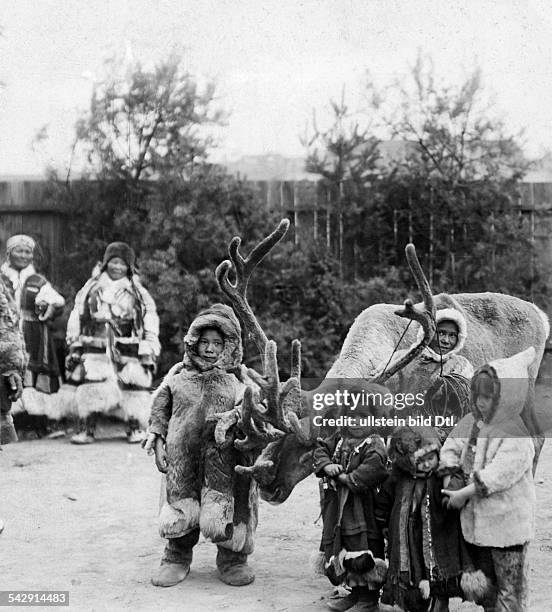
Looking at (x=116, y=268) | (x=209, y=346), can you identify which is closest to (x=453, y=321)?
(x=209, y=346)

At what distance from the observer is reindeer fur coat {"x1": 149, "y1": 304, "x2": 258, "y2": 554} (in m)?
4.50

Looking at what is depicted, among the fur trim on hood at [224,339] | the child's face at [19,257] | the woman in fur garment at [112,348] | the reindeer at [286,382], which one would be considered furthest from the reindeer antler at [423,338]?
the child's face at [19,257]

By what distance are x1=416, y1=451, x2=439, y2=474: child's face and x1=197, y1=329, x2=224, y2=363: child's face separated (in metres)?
1.29

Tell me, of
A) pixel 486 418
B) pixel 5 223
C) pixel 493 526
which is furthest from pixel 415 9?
pixel 5 223

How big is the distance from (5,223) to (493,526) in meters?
7.88

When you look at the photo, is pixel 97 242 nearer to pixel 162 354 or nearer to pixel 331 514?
pixel 162 354

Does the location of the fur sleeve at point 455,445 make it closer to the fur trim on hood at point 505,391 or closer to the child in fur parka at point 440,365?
the fur trim on hood at point 505,391

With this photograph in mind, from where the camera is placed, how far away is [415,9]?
21.4ft

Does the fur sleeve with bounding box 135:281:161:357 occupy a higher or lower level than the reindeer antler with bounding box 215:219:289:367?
lower

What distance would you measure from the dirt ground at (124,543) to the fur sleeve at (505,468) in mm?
840

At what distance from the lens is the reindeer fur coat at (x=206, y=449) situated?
450cm

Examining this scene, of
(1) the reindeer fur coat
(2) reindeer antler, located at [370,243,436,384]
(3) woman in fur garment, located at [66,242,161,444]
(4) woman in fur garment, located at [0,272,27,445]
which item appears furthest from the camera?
(3) woman in fur garment, located at [66,242,161,444]

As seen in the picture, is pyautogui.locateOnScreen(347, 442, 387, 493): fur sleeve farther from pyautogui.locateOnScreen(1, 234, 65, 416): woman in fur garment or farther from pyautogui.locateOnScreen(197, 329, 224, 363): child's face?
pyautogui.locateOnScreen(1, 234, 65, 416): woman in fur garment

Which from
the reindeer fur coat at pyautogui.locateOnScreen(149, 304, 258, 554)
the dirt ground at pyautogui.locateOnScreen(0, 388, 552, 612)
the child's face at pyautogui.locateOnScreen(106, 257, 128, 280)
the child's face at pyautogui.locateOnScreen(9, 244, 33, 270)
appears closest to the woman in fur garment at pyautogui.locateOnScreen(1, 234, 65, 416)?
the child's face at pyautogui.locateOnScreen(9, 244, 33, 270)
